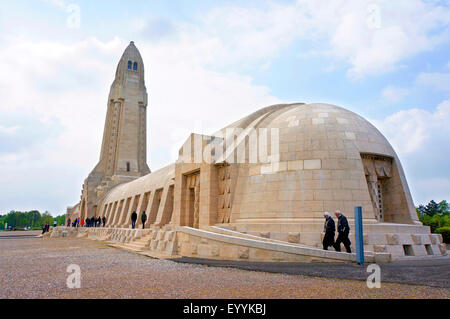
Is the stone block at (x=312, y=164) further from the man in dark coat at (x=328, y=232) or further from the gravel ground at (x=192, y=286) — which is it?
the gravel ground at (x=192, y=286)

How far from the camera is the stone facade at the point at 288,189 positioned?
1141cm

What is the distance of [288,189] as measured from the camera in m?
13.2

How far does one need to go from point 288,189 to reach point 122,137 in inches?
1617

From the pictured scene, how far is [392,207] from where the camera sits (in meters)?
14.7

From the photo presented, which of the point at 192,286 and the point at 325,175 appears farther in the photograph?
the point at 325,175

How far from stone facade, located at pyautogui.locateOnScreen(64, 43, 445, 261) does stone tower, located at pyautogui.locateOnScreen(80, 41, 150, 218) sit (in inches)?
1258

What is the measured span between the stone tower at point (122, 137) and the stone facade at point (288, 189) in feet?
105

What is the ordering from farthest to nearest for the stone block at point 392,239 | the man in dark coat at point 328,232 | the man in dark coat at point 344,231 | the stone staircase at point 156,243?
the stone staircase at point 156,243
the stone block at point 392,239
the man in dark coat at point 328,232
the man in dark coat at point 344,231

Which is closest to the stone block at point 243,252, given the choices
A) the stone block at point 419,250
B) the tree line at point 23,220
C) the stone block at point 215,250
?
the stone block at point 215,250

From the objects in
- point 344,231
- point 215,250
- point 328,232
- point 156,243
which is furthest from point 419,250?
point 156,243

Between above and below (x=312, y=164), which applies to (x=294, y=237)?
below

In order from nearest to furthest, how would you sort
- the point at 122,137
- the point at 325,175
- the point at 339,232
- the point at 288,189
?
the point at 339,232 < the point at 325,175 < the point at 288,189 < the point at 122,137

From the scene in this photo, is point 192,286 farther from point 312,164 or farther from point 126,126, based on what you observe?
point 126,126
